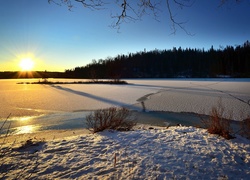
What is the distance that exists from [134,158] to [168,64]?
3522 inches

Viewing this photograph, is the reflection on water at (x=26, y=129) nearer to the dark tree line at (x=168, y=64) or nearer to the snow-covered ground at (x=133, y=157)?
the snow-covered ground at (x=133, y=157)

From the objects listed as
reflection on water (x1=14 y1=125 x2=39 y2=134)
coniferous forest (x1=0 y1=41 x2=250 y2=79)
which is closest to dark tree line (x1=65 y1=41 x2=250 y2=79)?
coniferous forest (x1=0 y1=41 x2=250 y2=79)

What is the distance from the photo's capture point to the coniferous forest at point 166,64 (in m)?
70.5

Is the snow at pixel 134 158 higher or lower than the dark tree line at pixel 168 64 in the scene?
lower

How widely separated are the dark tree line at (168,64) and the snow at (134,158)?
67549 millimetres

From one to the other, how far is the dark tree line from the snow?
6755cm

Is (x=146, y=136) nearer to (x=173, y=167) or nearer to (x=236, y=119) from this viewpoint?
(x=173, y=167)

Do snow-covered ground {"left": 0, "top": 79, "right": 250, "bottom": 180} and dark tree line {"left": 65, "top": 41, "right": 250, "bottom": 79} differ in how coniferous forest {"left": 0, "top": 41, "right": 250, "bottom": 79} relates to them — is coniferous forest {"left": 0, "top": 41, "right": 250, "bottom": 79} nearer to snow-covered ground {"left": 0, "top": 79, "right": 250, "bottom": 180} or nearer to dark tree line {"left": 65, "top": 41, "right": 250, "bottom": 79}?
dark tree line {"left": 65, "top": 41, "right": 250, "bottom": 79}

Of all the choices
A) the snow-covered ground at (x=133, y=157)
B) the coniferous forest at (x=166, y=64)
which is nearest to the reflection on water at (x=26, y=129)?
the snow-covered ground at (x=133, y=157)

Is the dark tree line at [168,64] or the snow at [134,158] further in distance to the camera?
the dark tree line at [168,64]

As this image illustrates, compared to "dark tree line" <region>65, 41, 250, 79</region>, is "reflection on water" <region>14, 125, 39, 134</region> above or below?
below

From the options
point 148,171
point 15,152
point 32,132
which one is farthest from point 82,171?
point 32,132

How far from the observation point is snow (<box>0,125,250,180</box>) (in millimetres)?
3037

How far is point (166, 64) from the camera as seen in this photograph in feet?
296
